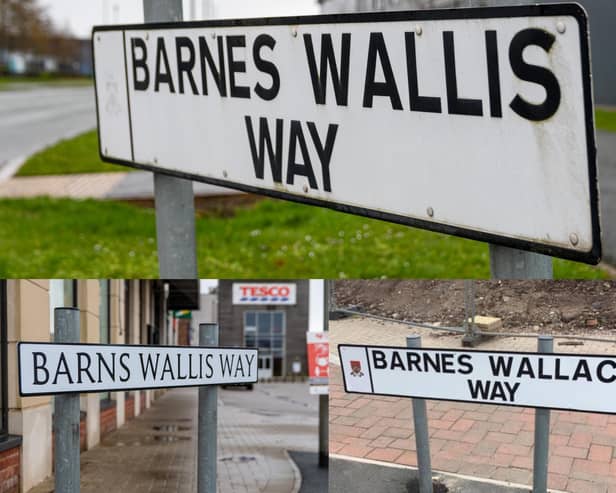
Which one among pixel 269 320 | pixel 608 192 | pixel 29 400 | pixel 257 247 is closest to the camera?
pixel 29 400

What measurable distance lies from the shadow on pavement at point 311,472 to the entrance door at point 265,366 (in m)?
0.26

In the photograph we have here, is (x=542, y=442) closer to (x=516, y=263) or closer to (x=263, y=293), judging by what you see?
(x=516, y=263)

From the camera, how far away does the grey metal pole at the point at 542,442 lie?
1.86m

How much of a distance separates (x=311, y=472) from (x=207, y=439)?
37 cm

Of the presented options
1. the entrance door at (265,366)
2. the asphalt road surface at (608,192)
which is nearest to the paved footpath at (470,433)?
the entrance door at (265,366)

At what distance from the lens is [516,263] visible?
1322 millimetres

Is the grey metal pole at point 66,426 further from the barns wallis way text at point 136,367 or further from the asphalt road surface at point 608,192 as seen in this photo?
the asphalt road surface at point 608,192

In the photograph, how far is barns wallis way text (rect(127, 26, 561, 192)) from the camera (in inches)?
45.9

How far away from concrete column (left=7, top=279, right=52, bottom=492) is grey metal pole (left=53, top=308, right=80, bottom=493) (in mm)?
264

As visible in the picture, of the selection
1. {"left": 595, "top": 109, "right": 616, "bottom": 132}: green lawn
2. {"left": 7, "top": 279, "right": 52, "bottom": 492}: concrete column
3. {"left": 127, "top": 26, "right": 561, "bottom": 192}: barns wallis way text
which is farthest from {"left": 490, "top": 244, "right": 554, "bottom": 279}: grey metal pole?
{"left": 595, "top": 109, "right": 616, "bottom": 132}: green lawn

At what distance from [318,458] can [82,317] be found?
777 millimetres

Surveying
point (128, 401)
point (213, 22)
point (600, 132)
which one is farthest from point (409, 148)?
point (600, 132)

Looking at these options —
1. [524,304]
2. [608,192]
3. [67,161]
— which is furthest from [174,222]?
[67,161]

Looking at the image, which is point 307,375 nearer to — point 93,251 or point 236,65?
point 236,65
